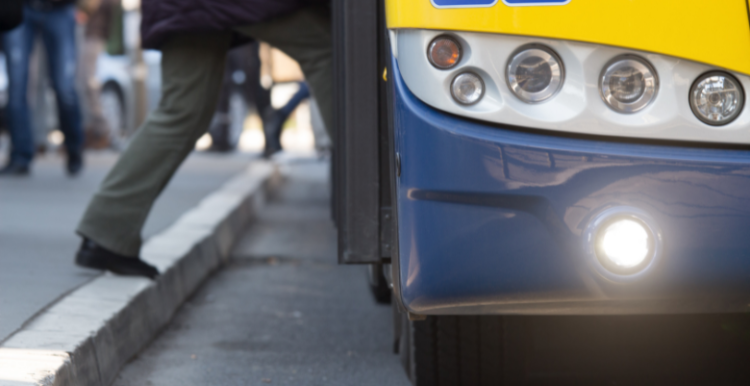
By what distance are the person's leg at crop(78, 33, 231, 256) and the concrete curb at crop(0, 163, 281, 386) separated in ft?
0.63

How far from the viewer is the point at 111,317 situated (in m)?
2.59

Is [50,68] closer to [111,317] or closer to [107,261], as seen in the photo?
[107,261]

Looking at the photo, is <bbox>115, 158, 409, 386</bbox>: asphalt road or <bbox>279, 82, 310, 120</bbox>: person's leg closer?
<bbox>115, 158, 409, 386</bbox>: asphalt road

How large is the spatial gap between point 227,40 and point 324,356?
43.9 inches

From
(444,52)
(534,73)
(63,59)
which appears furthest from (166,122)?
(63,59)

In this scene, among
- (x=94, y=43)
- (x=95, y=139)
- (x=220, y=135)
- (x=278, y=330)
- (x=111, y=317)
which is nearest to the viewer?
(x=111, y=317)

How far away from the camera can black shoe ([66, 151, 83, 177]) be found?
695cm

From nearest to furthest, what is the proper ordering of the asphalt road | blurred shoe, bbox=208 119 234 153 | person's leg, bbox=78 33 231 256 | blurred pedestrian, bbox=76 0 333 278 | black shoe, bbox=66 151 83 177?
the asphalt road < blurred pedestrian, bbox=76 0 333 278 < person's leg, bbox=78 33 231 256 < black shoe, bbox=66 151 83 177 < blurred shoe, bbox=208 119 234 153

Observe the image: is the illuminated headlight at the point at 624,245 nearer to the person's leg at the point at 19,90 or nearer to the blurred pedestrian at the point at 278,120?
the person's leg at the point at 19,90

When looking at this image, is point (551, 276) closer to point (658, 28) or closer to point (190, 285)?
point (658, 28)

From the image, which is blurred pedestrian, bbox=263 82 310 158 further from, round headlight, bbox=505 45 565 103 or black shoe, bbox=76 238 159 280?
round headlight, bbox=505 45 565 103

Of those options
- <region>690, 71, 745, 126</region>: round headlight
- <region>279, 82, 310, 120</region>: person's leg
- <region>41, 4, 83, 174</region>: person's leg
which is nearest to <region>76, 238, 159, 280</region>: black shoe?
<region>690, 71, 745, 126</region>: round headlight

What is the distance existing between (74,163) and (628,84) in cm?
593

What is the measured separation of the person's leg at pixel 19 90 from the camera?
21.5 feet
